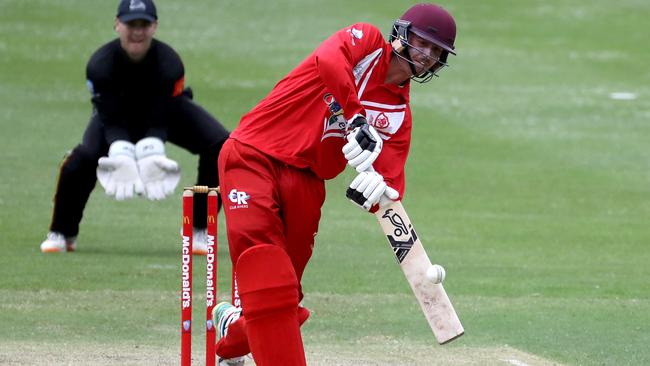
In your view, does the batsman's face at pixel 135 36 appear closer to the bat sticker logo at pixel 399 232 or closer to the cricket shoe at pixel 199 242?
the cricket shoe at pixel 199 242

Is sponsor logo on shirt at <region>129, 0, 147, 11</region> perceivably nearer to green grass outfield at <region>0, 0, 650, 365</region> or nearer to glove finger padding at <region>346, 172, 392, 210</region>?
green grass outfield at <region>0, 0, 650, 365</region>

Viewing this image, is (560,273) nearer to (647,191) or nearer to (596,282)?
(596,282)

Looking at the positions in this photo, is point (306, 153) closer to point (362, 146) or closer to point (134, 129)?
point (362, 146)

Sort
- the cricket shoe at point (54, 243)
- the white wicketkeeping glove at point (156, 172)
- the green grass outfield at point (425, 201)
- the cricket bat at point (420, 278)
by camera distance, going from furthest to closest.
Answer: the cricket shoe at point (54, 243)
the white wicketkeeping glove at point (156, 172)
the green grass outfield at point (425, 201)
the cricket bat at point (420, 278)

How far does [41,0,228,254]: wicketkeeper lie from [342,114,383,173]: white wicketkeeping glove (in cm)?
340

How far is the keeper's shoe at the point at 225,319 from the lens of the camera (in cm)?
617

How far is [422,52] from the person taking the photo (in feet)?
19.2

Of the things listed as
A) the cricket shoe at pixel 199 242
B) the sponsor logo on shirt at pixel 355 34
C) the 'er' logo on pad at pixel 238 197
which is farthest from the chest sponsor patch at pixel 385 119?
the cricket shoe at pixel 199 242

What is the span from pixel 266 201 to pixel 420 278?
2.40 feet

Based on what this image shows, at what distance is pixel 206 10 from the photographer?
2275 centimetres

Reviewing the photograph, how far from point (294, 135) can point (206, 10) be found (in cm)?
1722

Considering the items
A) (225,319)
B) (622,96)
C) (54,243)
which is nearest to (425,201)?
(54,243)

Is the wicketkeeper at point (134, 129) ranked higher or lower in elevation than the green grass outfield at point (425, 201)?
Result: higher

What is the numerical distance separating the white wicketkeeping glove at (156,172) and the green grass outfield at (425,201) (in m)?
0.61
